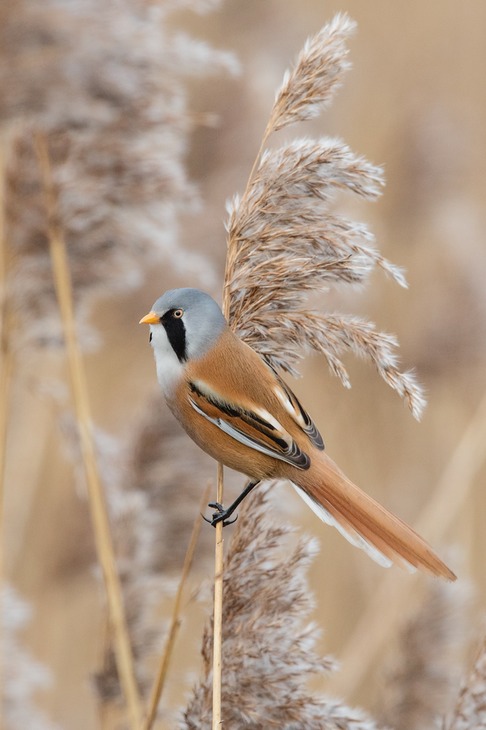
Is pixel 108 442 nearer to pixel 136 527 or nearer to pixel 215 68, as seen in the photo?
pixel 136 527

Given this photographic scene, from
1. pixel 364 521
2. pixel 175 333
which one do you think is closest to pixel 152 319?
pixel 175 333

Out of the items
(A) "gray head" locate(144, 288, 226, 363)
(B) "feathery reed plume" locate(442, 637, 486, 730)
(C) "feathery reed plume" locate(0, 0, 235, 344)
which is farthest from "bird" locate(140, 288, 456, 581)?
(C) "feathery reed plume" locate(0, 0, 235, 344)

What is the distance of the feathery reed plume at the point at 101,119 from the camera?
2.14m

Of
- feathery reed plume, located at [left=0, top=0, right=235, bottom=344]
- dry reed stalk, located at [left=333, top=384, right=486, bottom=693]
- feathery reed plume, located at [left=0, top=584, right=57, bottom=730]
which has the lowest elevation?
feathery reed plume, located at [left=0, top=584, right=57, bottom=730]

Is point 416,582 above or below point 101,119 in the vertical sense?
below

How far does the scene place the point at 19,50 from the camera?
7.17ft

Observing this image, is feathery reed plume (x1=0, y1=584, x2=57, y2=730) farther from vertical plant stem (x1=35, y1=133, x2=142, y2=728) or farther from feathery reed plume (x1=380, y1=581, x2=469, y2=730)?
feathery reed plume (x1=380, y1=581, x2=469, y2=730)

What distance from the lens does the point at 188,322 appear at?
4.96ft

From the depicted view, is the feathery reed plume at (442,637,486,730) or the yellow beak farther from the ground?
the yellow beak

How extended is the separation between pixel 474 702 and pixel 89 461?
86cm

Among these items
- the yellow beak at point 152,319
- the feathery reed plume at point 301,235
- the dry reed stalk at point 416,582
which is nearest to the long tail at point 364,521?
the feathery reed plume at point 301,235

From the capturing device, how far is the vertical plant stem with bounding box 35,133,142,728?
1.82m

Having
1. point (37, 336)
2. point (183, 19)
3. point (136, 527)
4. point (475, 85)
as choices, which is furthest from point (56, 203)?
point (475, 85)

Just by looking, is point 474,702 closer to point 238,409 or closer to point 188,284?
point 238,409
